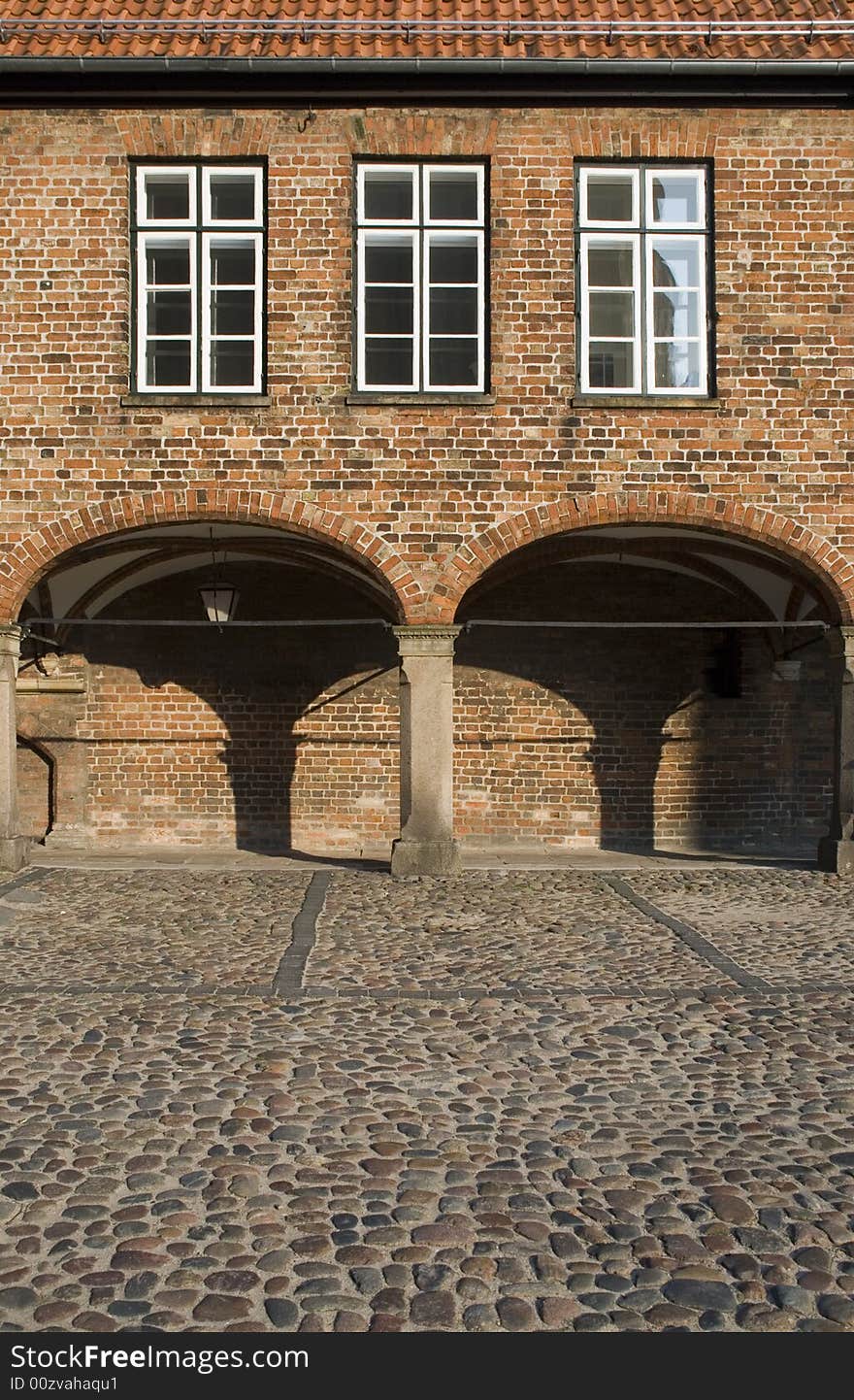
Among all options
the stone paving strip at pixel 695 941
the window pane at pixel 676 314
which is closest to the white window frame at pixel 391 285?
the window pane at pixel 676 314

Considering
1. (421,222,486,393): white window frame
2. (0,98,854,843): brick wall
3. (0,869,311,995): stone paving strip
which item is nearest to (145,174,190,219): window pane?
(0,98,854,843): brick wall

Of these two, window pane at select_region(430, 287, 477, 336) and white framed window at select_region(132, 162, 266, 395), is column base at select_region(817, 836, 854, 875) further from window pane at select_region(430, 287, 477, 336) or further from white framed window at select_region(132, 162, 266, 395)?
white framed window at select_region(132, 162, 266, 395)

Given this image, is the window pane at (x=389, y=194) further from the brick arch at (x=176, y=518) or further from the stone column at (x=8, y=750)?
the stone column at (x=8, y=750)

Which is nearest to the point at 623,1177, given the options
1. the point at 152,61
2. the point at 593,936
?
the point at 593,936

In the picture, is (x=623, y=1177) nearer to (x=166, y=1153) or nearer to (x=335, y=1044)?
(x=166, y=1153)

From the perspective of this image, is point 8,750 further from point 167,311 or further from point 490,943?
point 490,943

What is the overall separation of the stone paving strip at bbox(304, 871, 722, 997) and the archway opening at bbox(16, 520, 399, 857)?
3.43 m

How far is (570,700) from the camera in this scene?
49.0 feet

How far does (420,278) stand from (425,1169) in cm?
921

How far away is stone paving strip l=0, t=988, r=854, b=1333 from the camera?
11.0 ft

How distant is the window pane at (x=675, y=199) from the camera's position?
38.5 feet

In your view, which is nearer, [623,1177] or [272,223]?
[623,1177]

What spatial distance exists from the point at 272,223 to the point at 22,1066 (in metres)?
8.56

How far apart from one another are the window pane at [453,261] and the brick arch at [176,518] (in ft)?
8.18
